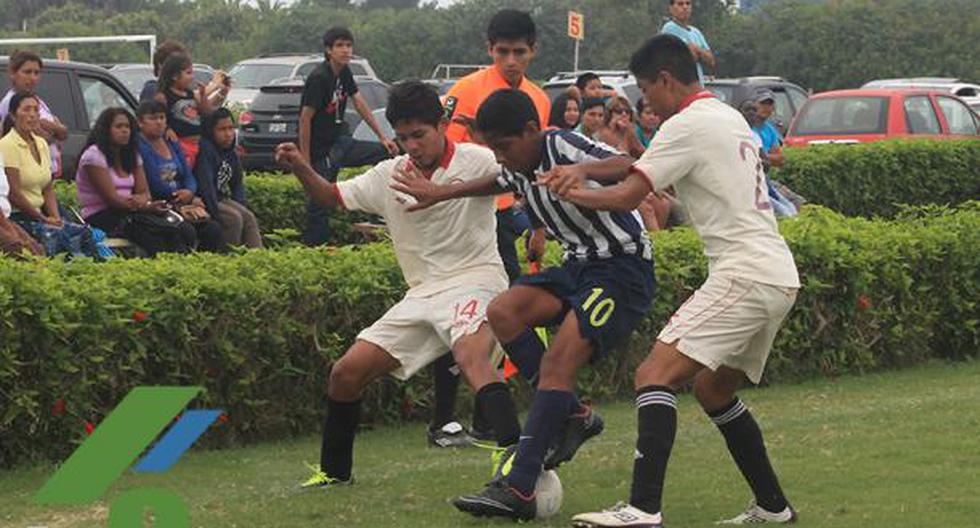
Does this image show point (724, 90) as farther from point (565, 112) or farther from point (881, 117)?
point (565, 112)

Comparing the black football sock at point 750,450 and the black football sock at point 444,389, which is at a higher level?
the black football sock at point 750,450

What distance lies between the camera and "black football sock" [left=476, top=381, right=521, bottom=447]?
800 cm

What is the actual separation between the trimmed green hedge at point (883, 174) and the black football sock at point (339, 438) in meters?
12.3

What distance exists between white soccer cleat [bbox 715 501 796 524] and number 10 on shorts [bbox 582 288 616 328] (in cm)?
88

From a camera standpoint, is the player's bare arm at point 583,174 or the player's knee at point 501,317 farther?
the player's knee at point 501,317

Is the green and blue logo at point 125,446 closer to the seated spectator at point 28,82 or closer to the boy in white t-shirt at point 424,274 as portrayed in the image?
the boy in white t-shirt at point 424,274

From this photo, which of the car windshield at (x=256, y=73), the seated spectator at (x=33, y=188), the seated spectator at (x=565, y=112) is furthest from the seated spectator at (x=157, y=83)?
the car windshield at (x=256, y=73)

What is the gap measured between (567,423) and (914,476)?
1648 mm

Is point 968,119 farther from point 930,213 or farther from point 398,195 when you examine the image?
point 398,195

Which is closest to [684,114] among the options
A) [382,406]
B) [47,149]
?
[382,406]

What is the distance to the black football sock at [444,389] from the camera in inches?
381

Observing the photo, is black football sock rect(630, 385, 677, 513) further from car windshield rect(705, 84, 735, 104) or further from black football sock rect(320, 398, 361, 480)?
car windshield rect(705, 84, 735, 104)

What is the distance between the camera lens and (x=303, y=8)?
6831cm

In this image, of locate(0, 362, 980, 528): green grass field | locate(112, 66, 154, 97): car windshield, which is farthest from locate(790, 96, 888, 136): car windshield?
locate(0, 362, 980, 528): green grass field
